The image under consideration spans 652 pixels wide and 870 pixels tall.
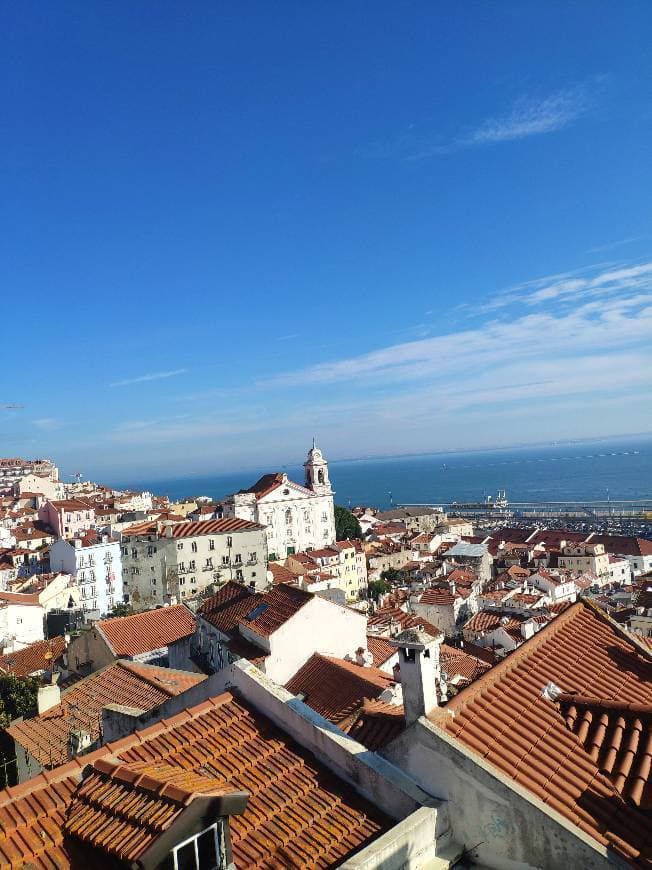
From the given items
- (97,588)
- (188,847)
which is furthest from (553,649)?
Result: (97,588)

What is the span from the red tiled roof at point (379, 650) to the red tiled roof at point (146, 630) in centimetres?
710

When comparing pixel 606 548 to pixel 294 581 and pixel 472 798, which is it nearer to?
pixel 294 581

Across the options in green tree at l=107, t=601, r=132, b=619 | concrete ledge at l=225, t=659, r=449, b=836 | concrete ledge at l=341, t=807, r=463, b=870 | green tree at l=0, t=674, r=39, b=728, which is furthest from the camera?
green tree at l=107, t=601, r=132, b=619

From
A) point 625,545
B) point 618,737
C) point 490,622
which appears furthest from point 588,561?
point 618,737

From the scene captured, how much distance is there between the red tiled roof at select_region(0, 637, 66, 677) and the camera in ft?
91.3

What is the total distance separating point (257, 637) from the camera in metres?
16.6

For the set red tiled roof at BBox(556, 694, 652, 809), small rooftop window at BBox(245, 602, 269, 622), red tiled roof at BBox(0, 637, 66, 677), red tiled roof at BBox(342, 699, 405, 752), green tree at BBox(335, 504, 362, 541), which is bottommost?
green tree at BBox(335, 504, 362, 541)

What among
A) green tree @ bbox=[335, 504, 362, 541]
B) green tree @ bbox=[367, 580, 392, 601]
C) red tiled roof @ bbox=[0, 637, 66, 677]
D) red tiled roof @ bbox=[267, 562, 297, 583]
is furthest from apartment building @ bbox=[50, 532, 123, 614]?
green tree @ bbox=[335, 504, 362, 541]

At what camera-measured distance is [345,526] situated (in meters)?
95.8

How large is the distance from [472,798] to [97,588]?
177 ft

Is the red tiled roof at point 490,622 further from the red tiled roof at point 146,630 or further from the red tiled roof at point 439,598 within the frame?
the red tiled roof at point 146,630

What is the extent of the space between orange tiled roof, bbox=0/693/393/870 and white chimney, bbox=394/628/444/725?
0.99 metres

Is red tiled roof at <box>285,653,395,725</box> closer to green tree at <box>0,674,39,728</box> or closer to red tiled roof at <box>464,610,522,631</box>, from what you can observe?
green tree at <box>0,674,39,728</box>

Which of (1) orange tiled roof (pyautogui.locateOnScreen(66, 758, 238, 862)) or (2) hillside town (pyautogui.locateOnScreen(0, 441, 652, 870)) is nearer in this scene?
(1) orange tiled roof (pyautogui.locateOnScreen(66, 758, 238, 862))
